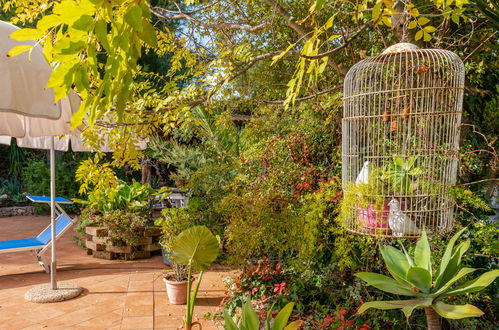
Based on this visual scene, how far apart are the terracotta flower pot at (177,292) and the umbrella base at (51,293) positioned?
1.03 meters

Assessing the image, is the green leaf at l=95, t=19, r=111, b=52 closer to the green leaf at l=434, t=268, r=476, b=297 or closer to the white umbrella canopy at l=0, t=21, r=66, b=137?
the white umbrella canopy at l=0, t=21, r=66, b=137

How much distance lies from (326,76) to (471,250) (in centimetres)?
238

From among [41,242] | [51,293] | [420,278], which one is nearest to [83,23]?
[420,278]

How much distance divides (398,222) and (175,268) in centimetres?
246

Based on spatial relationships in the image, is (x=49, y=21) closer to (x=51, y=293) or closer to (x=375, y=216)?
(x=375, y=216)

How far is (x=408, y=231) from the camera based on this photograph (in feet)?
7.49

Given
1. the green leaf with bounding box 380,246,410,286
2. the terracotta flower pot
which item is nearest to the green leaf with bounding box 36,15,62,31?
the green leaf with bounding box 380,246,410,286

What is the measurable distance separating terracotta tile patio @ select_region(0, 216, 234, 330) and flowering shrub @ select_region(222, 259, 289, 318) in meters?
0.25

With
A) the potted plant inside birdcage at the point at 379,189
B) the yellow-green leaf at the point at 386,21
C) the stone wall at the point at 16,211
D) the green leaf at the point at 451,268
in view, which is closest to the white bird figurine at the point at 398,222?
the potted plant inside birdcage at the point at 379,189

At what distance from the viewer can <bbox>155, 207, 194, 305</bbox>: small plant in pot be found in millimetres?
3898

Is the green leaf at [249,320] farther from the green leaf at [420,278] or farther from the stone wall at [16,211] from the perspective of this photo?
the stone wall at [16,211]

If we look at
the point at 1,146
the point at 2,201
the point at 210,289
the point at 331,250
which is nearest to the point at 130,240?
the point at 210,289

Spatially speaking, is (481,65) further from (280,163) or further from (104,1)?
(104,1)

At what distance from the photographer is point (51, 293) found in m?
4.09
